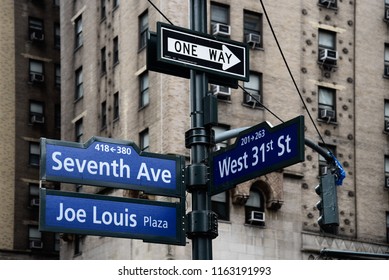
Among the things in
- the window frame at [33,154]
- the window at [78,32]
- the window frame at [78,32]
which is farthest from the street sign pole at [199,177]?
the window frame at [33,154]

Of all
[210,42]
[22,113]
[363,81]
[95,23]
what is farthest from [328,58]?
[210,42]

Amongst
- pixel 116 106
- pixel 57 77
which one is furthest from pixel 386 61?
pixel 57 77

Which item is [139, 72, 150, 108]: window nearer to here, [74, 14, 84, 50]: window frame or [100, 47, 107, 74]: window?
[100, 47, 107, 74]: window

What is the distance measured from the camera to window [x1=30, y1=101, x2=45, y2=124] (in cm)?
5928

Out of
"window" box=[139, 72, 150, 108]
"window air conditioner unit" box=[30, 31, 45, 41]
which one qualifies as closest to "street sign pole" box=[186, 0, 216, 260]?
"window" box=[139, 72, 150, 108]

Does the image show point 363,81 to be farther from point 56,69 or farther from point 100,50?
point 56,69

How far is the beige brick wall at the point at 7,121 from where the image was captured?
56875mm

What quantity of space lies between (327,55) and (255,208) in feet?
26.0

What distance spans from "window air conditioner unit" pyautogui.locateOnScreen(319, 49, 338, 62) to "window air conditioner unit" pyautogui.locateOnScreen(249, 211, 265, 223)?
791 centimetres

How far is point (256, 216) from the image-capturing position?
44.4 meters

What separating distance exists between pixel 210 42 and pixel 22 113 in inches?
1812

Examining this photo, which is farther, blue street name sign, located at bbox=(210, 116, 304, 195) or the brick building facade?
the brick building facade

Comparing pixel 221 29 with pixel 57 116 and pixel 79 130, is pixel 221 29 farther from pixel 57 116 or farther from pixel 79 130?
pixel 57 116

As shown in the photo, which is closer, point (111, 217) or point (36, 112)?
point (111, 217)
